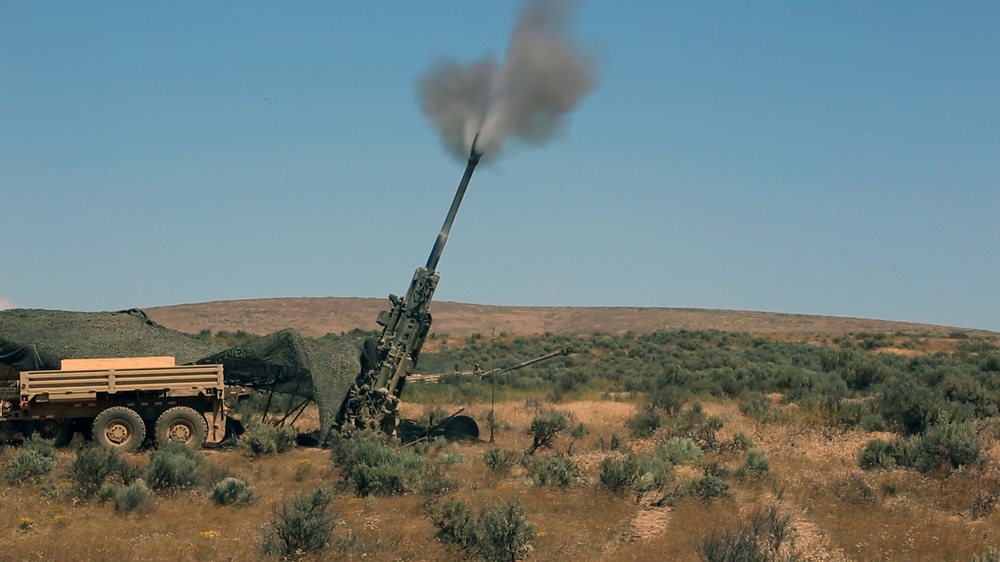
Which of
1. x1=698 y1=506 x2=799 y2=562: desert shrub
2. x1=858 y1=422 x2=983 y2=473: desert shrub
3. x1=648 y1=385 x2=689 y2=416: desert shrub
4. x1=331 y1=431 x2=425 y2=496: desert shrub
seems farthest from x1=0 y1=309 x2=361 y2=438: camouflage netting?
x1=858 y1=422 x2=983 y2=473: desert shrub

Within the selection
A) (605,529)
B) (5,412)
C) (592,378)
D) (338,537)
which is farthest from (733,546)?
(592,378)

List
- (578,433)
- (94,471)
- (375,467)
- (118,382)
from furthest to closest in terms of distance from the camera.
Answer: (578,433) → (118,382) → (375,467) → (94,471)

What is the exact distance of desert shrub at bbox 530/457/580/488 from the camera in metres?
17.6

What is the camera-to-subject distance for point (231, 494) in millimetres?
16094

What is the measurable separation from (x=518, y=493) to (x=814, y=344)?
56.6 meters

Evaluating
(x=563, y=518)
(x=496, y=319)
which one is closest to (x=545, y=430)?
(x=563, y=518)

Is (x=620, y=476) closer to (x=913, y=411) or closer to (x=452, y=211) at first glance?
(x=452, y=211)

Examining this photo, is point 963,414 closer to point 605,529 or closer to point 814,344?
point 605,529

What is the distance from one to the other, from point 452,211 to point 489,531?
1037cm

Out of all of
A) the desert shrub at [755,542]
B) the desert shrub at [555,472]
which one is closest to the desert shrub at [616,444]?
the desert shrub at [555,472]

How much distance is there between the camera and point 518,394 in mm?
37500

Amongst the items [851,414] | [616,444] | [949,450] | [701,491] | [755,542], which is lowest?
[616,444]

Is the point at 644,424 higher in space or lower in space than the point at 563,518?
higher

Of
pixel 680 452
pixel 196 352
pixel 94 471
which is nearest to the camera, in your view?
pixel 94 471
